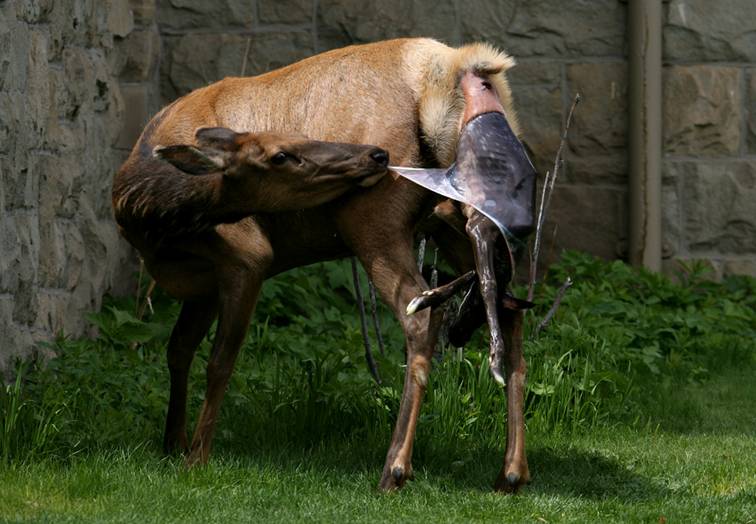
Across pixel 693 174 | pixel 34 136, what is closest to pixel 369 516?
pixel 34 136

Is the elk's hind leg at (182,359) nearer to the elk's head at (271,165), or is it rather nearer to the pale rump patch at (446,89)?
the elk's head at (271,165)

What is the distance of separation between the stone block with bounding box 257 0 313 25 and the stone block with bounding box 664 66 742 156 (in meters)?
2.63

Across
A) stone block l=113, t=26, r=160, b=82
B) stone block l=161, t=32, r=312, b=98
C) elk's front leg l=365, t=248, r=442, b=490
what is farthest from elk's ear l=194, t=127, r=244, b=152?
stone block l=161, t=32, r=312, b=98

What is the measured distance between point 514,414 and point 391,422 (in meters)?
1.09

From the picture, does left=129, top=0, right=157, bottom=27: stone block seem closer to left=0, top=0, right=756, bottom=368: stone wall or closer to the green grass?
left=0, top=0, right=756, bottom=368: stone wall

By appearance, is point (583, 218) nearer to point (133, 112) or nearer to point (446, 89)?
point (133, 112)

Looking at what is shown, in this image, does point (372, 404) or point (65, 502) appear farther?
point (372, 404)

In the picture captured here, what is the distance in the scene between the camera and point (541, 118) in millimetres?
10086

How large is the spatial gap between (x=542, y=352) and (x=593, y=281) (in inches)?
74.3

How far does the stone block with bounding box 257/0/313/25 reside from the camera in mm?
10266

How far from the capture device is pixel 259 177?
6.24 meters

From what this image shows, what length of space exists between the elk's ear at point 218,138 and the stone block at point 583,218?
4.27m

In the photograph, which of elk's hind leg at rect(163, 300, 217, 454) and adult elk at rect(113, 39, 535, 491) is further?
elk's hind leg at rect(163, 300, 217, 454)

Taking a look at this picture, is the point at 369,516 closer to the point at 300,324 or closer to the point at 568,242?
the point at 300,324
